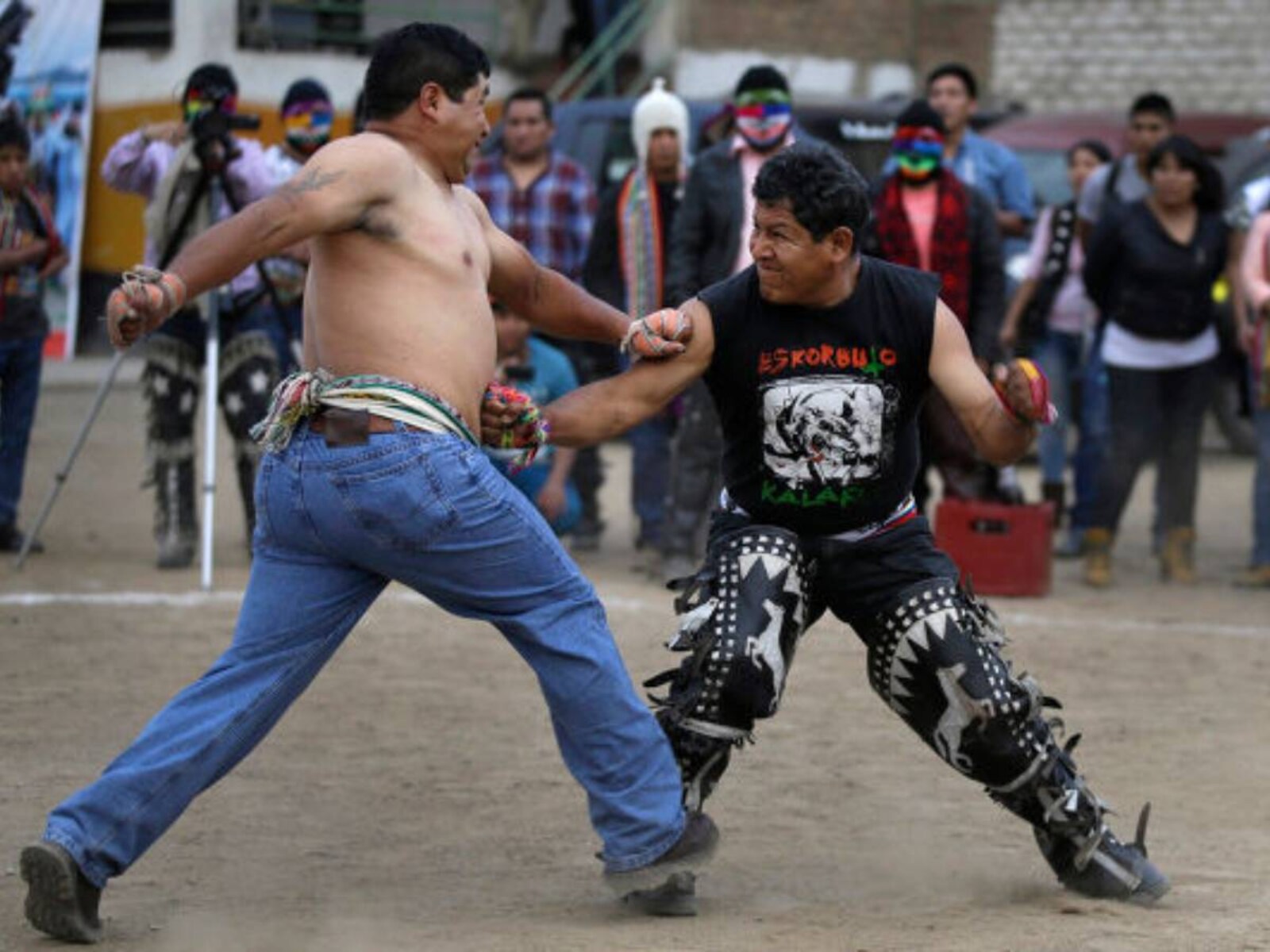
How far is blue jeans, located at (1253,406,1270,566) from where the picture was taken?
11.5 m

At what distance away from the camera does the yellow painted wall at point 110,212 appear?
2002cm

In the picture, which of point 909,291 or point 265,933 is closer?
point 265,933

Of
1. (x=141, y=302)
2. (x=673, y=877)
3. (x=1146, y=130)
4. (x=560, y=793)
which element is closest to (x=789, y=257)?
(x=673, y=877)

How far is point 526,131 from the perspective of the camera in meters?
11.9

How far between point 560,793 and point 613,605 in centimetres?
330

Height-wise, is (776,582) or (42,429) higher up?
(776,582)

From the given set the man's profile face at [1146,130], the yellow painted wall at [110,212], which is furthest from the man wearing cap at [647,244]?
the yellow painted wall at [110,212]

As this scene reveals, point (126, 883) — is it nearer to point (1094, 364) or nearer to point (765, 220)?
point (765, 220)

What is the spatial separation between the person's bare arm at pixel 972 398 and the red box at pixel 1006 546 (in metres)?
5.04

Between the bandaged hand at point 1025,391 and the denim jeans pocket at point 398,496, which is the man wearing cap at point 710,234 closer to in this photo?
the bandaged hand at point 1025,391

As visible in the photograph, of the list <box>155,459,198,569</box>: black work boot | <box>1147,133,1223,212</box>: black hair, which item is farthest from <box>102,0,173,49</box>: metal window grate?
<box>1147,133,1223,212</box>: black hair

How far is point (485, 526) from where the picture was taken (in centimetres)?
541

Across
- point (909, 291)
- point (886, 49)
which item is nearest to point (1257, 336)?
point (909, 291)

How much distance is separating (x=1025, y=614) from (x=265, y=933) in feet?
18.1
